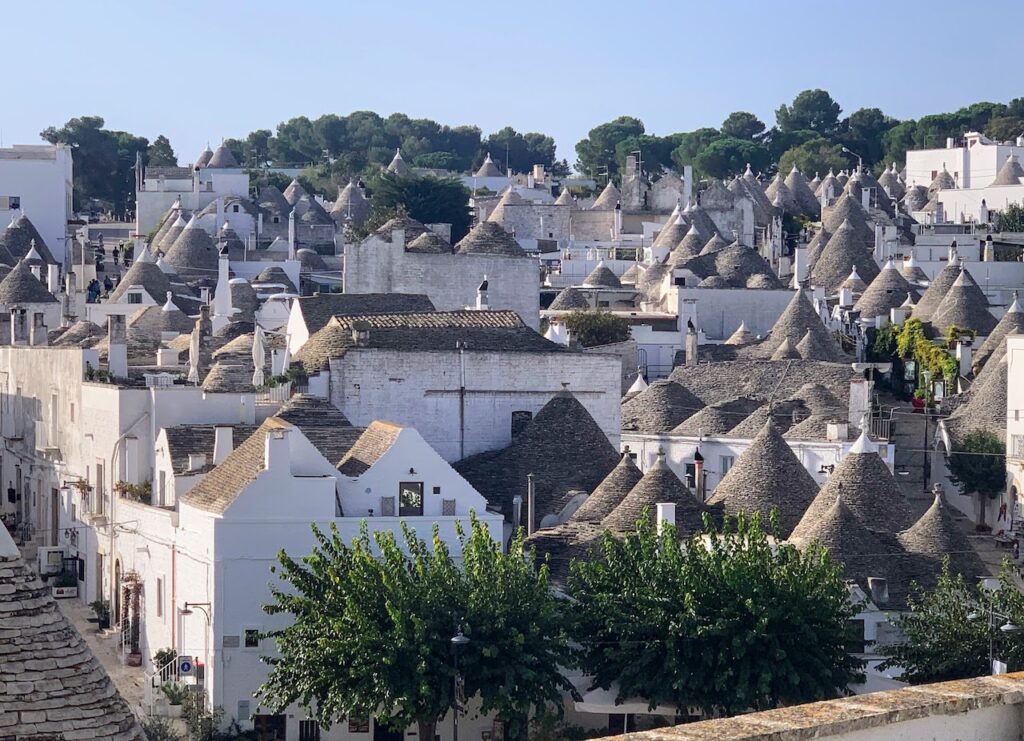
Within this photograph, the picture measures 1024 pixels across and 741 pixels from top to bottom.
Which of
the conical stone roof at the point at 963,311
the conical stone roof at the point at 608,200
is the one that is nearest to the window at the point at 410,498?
the conical stone roof at the point at 963,311

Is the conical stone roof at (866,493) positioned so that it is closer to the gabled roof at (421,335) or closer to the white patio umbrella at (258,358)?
the gabled roof at (421,335)

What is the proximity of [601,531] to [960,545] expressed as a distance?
592 cm

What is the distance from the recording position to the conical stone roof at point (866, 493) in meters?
41.6

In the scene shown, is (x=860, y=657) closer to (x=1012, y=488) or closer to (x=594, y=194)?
(x=1012, y=488)

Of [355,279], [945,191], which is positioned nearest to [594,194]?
[945,191]

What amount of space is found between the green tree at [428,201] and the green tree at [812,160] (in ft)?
133

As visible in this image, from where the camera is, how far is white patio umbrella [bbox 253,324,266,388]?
4791cm

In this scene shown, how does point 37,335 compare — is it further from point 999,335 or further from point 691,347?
point 999,335

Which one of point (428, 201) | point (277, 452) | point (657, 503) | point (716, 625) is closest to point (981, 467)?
point (657, 503)

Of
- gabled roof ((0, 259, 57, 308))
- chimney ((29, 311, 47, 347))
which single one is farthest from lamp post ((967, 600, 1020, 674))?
gabled roof ((0, 259, 57, 308))

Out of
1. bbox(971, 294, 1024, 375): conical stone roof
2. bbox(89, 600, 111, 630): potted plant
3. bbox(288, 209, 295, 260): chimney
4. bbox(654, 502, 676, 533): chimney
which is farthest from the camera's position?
bbox(288, 209, 295, 260): chimney

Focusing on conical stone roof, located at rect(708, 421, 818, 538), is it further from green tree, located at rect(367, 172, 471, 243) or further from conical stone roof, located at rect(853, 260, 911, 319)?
green tree, located at rect(367, 172, 471, 243)

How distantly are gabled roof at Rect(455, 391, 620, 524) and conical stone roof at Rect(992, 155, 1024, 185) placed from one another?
6705cm

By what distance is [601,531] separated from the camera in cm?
3944
